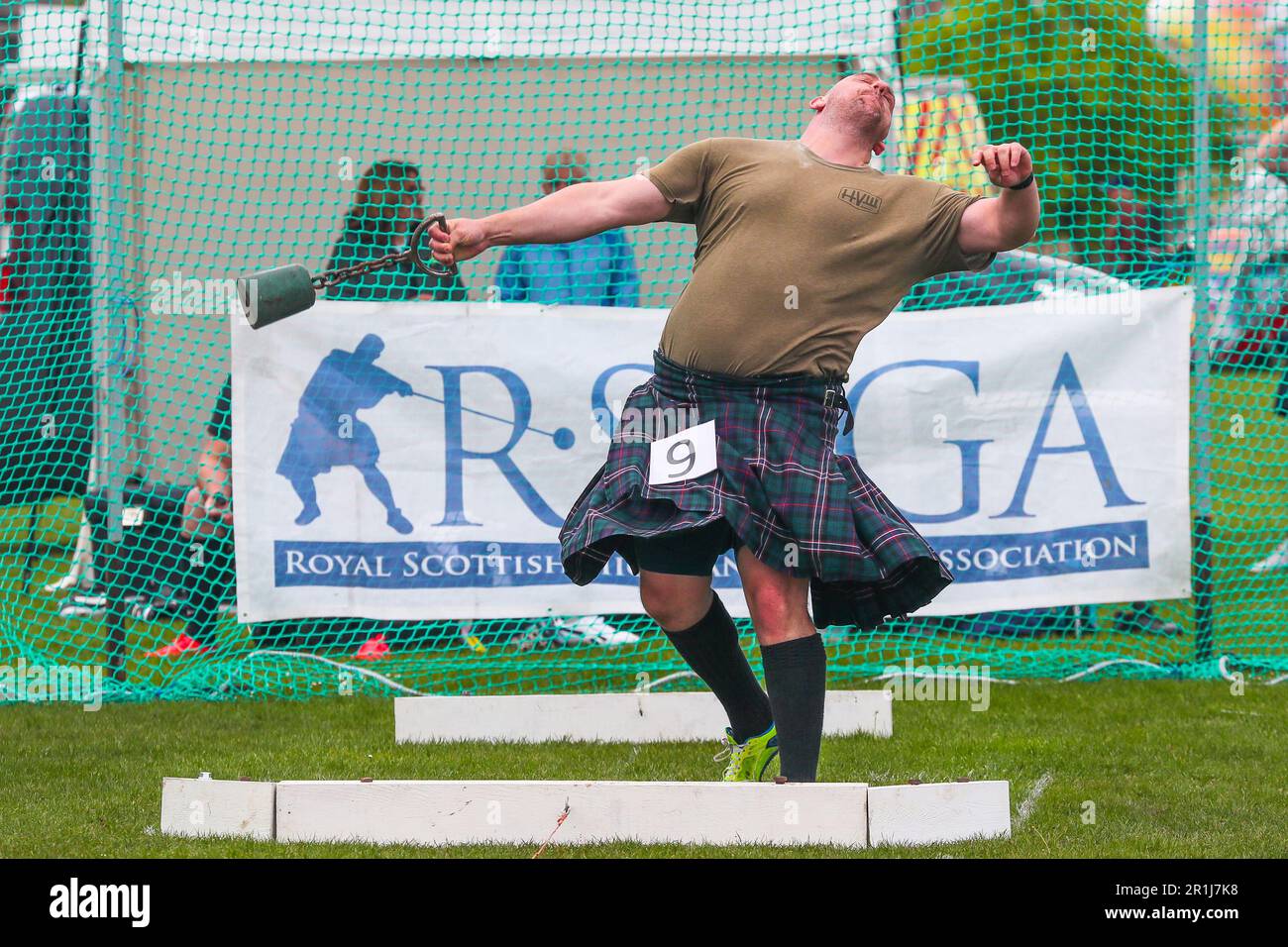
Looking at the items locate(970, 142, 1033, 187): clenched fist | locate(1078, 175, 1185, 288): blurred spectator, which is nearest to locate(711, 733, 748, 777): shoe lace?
locate(970, 142, 1033, 187): clenched fist

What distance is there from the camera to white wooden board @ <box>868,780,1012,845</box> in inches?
115

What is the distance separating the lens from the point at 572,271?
5.29m

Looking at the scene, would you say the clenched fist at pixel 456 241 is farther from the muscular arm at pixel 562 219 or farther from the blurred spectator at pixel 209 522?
the blurred spectator at pixel 209 522

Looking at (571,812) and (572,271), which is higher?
(572,271)

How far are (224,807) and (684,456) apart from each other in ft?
3.70

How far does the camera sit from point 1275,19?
5.31m

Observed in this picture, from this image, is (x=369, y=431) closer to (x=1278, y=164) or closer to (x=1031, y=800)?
(x=1031, y=800)

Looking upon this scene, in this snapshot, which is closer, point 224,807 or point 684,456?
point 224,807

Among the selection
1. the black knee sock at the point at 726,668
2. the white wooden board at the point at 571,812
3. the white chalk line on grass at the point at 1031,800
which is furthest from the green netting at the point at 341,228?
the white wooden board at the point at 571,812

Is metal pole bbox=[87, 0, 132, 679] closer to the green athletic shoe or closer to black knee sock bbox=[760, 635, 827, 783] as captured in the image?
the green athletic shoe

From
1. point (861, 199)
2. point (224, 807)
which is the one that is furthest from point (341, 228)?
point (224, 807)

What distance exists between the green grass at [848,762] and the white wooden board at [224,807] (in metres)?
0.04

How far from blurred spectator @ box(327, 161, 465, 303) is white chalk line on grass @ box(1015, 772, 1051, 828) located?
2624 mm

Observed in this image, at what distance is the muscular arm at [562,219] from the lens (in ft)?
10.0
